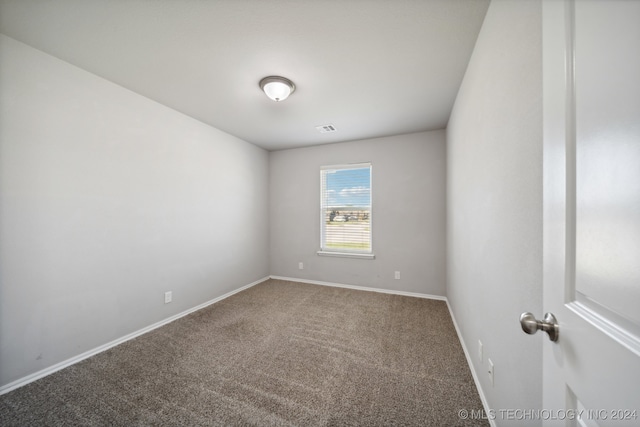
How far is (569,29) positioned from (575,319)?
2.16 ft

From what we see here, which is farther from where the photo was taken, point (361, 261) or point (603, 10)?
point (361, 261)

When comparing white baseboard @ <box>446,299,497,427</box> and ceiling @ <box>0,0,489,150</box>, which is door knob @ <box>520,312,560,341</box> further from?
ceiling @ <box>0,0,489,150</box>

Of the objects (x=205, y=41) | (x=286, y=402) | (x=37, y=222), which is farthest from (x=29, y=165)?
(x=286, y=402)

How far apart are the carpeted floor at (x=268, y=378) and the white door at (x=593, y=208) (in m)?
1.21

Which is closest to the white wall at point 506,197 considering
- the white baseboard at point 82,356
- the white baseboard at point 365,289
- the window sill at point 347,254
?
the white baseboard at point 365,289

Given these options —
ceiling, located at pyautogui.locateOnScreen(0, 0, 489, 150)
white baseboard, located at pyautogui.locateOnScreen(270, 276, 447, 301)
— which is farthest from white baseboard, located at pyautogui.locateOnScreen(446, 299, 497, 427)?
ceiling, located at pyautogui.locateOnScreen(0, 0, 489, 150)

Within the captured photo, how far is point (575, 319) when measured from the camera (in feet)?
1.66

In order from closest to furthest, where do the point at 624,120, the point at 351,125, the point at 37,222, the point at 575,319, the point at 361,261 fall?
the point at 624,120 < the point at 575,319 < the point at 37,222 < the point at 351,125 < the point at 361,261

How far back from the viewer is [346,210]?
3.87 meters

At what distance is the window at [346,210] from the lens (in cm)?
374

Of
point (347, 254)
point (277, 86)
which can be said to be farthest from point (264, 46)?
point (347, 254)

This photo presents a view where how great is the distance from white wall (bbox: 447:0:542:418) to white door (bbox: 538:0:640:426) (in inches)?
12.0

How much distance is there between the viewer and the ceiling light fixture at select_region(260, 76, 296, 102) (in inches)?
79.3

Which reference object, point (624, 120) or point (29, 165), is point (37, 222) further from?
point (624, 120)
